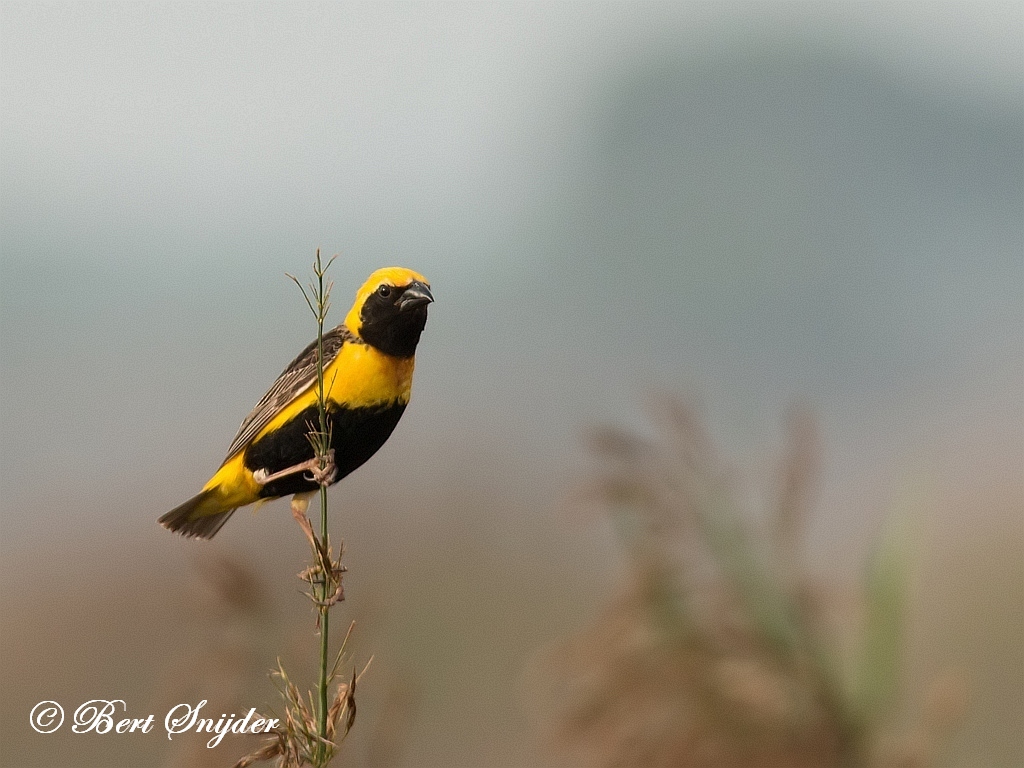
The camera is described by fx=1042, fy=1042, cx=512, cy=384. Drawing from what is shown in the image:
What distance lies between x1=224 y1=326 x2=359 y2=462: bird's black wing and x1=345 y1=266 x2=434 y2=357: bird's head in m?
0.11

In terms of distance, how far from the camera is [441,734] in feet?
35.0

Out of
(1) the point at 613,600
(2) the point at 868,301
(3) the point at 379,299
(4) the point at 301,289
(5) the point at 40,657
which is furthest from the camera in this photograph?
(2) the point at 868,301

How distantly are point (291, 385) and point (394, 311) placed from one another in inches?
18.9

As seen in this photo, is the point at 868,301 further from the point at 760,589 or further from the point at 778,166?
the point at 760,589

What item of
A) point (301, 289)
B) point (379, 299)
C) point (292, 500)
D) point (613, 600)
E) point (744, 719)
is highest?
point (301, 289)

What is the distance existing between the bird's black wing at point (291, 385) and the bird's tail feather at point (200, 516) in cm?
14

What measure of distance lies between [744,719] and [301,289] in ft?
6.83

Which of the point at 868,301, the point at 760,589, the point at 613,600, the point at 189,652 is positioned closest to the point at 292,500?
the point at 189,652

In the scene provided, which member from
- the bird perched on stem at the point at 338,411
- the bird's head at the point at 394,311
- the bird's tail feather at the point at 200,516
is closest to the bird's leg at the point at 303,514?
the bird perched on stem at the point at 338,411

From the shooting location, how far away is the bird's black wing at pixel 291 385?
2908mm

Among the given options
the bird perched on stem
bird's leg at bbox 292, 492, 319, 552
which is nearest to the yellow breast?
the bird perched on stem

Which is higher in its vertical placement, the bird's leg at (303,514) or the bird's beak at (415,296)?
the bird's beak at (415,296)

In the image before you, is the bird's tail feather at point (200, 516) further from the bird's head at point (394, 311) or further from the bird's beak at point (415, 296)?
the bird's beak at point (415, 296)

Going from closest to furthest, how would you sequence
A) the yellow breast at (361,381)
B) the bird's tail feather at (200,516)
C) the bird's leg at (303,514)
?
the bird's leg at (303,514)
the yellow breast at (361,381)
the bird's tail feather at (200,516)
